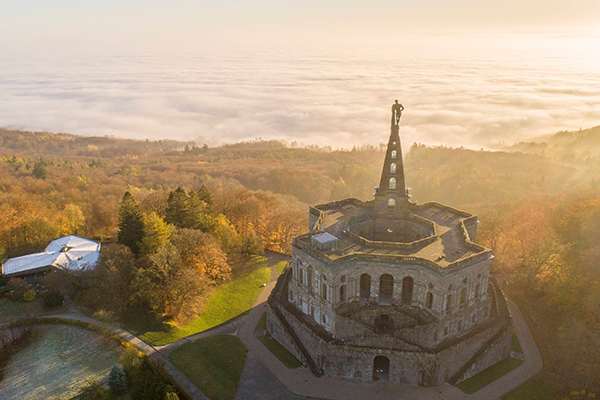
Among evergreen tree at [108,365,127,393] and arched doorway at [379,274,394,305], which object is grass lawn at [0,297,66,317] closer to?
evergreen tree at [108,365,127,393]

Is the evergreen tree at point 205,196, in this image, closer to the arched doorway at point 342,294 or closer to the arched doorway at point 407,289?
the arched doorway at point 342,294

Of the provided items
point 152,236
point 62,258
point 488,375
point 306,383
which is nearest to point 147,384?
point 306,383

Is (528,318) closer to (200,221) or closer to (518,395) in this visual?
(518,395)

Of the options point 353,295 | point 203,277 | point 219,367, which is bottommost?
point 219,367

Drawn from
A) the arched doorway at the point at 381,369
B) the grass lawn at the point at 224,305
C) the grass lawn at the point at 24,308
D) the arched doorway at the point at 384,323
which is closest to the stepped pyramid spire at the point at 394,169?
the arched doorway at the point at 384,323

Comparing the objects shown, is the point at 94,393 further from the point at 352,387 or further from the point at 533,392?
the point at 533,392

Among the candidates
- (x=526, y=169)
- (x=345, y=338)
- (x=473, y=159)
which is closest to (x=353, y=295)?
(x=345, y=338)
